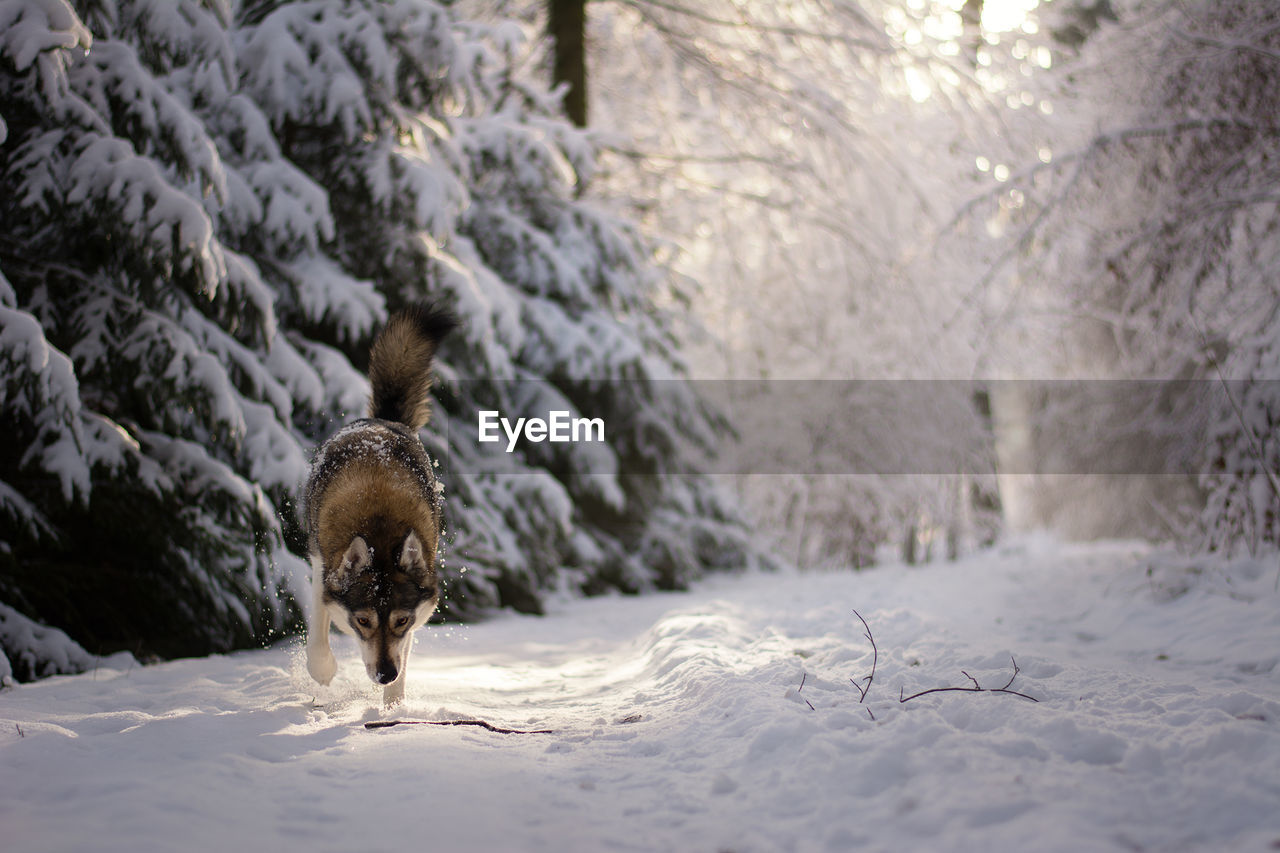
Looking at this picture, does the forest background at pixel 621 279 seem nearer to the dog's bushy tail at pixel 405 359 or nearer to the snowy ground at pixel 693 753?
the dog's bushy tail at pixel 405 359

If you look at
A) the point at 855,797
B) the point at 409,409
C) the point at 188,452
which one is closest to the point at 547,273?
the point at 409,409

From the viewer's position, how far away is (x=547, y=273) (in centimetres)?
892

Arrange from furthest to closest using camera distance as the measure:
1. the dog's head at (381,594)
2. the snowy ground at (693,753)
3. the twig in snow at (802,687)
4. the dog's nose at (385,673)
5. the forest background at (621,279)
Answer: the forest background at (621,279) < the dog's head at (381,594) < the dog's nose at (385,673) < the twig in snow at (802,687) < the snowy ground at (693,753)

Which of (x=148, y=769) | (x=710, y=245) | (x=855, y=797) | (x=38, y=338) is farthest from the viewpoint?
(x=710, y=245)

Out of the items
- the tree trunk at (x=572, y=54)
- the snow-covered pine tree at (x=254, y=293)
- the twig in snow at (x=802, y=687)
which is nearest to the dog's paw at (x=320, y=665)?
the snow-covered pine tree at (x=254, y=293)

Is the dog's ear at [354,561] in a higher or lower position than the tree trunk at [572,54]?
lower

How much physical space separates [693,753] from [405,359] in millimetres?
3322

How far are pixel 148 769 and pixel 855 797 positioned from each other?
2.29 meters

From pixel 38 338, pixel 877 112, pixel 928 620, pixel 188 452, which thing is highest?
pixel 877 112

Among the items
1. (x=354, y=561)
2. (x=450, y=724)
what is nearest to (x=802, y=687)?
(x=450, y=724)

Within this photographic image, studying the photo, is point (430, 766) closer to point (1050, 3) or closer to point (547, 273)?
point (547, 273)

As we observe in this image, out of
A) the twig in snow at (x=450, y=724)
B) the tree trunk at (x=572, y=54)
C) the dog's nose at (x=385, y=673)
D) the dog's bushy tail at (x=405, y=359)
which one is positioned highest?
the tree trunk at (x=572, y=54)

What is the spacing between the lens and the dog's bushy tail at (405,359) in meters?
5.21

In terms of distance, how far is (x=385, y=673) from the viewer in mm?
3660
